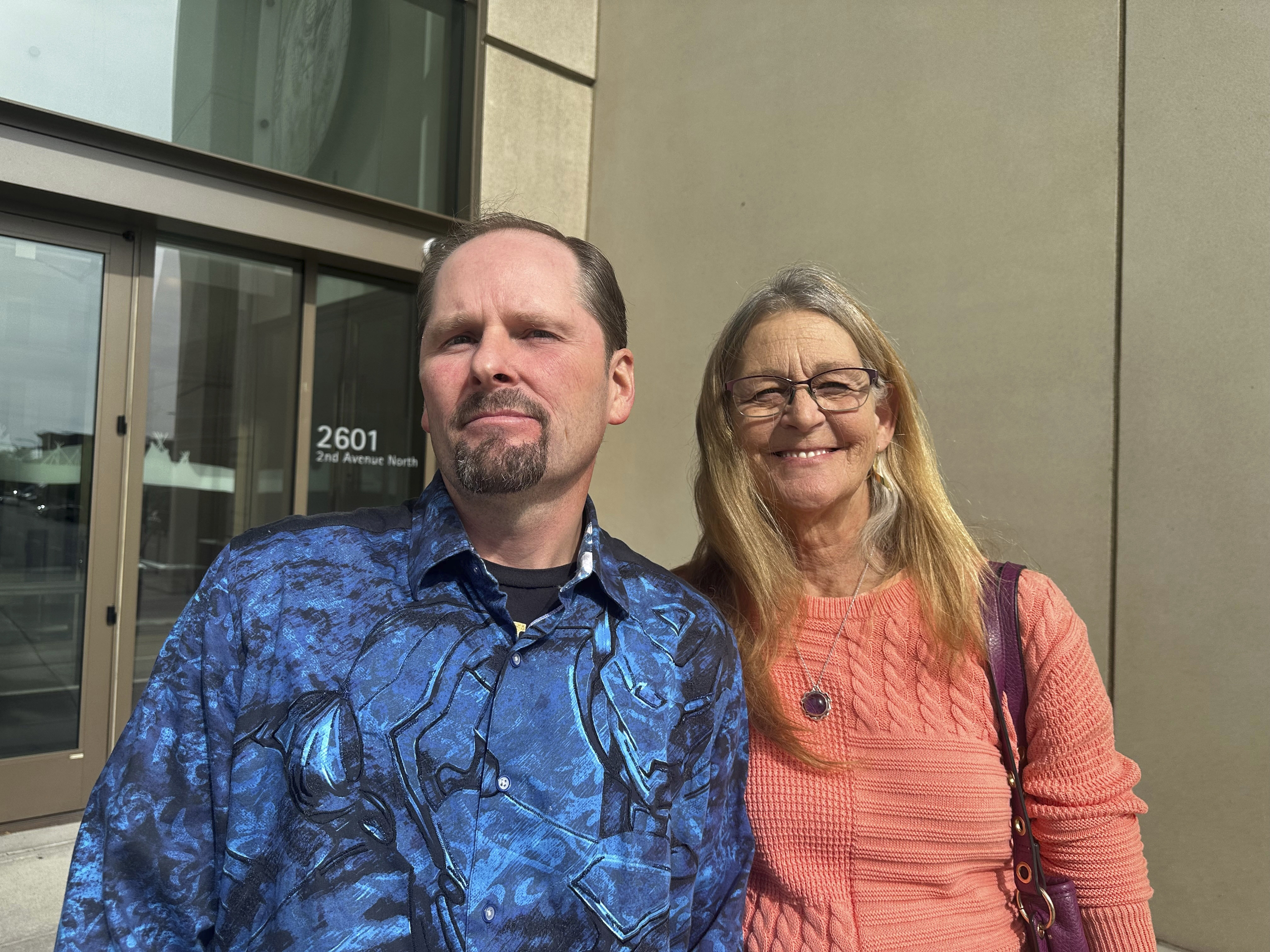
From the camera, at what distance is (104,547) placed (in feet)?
14.5

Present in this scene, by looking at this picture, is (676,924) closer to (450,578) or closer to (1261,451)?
(450,578)

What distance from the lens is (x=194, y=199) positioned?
4.52 metres

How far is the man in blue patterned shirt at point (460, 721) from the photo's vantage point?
3.91ft

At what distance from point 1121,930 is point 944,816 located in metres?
0.38

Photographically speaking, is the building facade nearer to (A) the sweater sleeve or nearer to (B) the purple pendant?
(A) the sweater sleeve

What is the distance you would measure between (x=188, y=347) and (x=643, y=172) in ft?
9.83

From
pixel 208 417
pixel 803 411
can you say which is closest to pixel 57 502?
pixel 208 417

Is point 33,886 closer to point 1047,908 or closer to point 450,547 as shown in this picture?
point 450,547

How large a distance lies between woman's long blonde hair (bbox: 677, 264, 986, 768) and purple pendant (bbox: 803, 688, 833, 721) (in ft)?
0.17

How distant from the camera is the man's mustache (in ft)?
4.84

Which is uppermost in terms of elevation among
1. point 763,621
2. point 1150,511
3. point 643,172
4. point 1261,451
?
point 643,172

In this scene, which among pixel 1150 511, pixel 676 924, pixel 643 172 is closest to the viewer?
pixel 676 924

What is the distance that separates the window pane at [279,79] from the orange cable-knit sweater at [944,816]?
14.6 feet

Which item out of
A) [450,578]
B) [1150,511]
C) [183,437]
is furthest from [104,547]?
[1150,511]
